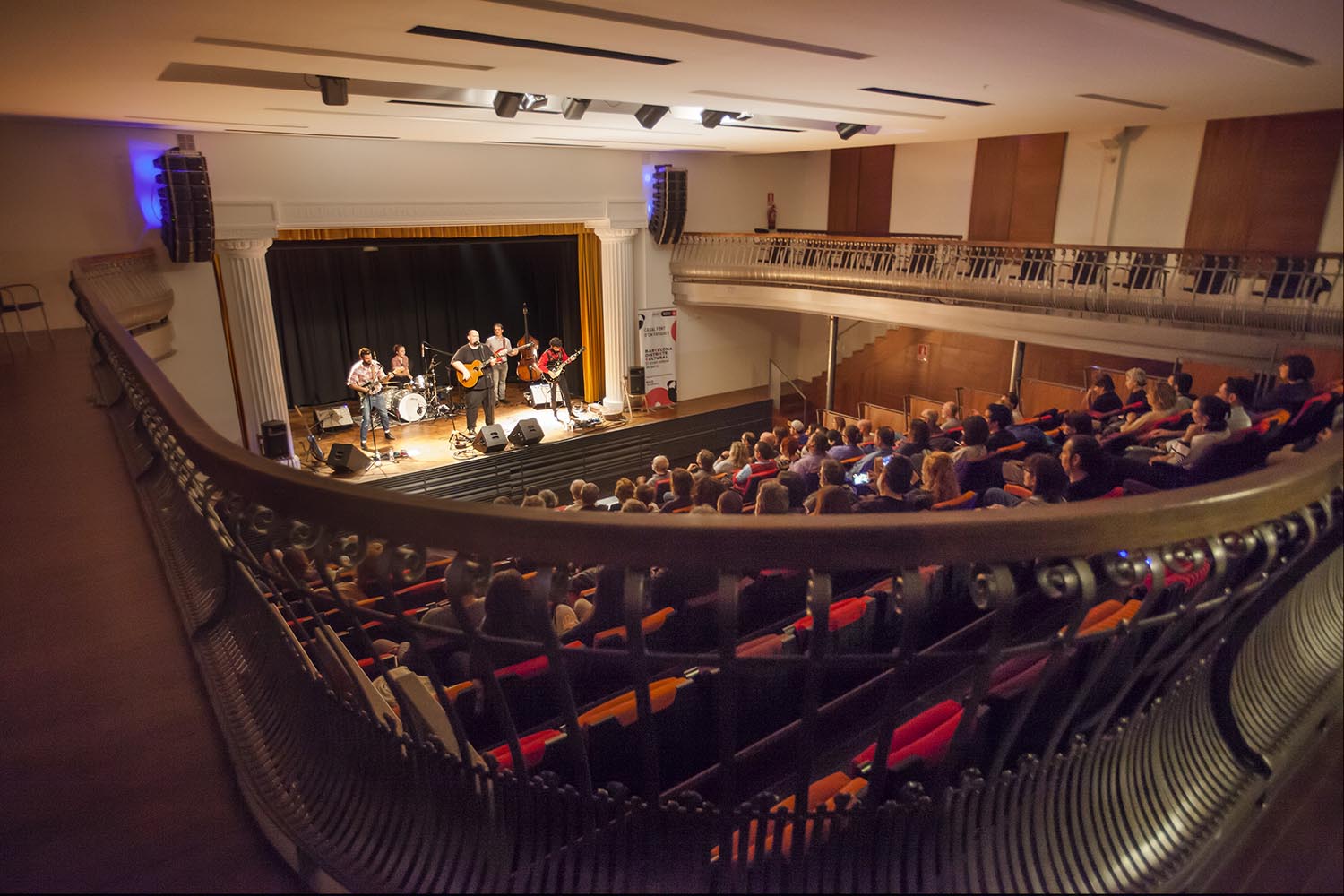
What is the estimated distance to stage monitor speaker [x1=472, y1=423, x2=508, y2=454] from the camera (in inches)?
412

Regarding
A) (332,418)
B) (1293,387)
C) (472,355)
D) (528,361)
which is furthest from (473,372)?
(1293,387)

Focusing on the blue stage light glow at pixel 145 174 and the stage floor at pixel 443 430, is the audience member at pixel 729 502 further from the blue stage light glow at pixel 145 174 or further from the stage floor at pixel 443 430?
the blue stage light glow at pixel 145 174

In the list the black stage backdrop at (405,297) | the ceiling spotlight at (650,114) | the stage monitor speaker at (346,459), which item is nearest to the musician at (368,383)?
the stage monitor speaker at (346,459)

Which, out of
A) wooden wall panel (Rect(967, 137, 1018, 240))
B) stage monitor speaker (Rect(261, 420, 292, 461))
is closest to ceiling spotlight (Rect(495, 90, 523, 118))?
stage monitor speaker (Rect(261, 420, 292, 461))

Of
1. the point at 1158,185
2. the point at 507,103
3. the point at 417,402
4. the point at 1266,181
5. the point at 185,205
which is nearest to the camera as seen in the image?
the point at 507,103

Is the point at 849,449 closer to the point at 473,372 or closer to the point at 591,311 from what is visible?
the point at 473,372

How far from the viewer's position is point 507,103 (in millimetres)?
7320

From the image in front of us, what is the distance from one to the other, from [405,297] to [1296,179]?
12225mm

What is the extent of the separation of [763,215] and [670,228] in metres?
2.64

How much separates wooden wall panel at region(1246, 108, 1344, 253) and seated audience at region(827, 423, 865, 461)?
6187mm

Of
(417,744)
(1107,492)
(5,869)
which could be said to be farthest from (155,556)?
(1107,492)

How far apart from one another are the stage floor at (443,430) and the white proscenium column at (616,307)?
2.27 feet

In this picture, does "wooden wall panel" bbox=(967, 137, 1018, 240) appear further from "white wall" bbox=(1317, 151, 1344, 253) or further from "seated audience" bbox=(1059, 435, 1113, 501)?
"seated audience" bbox=(1059, 435, 1113, 501)

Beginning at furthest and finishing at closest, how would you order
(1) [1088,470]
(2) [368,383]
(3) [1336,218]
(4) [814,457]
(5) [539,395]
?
(5) [539,395]
(2) [368,383]
(3) [1336,218]
(4) [814,457]
(1) [1088,470]
